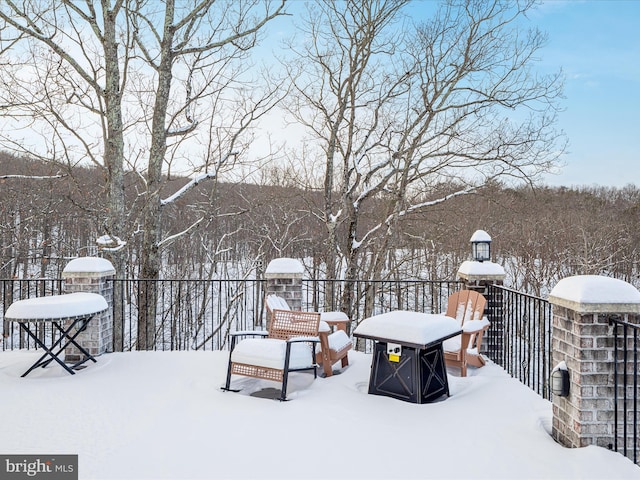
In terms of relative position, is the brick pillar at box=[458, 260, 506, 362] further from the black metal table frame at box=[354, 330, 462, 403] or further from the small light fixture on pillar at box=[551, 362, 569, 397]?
the small light fixture on pillar at box=[551, 362, 569, 397]

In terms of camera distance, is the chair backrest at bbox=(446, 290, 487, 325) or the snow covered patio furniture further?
the chair backrest at bbox=(446, 290, 487, 325)

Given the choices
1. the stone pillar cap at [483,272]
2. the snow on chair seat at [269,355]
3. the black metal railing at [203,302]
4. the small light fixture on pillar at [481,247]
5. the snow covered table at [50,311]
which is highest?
the small light fixture on pillar at [481,247]

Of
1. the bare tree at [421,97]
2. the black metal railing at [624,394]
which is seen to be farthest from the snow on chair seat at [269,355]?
the bare tree at [421,97]

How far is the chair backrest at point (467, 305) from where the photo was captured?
14.6 ft

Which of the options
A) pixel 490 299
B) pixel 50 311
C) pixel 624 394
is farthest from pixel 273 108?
pixel 624 394

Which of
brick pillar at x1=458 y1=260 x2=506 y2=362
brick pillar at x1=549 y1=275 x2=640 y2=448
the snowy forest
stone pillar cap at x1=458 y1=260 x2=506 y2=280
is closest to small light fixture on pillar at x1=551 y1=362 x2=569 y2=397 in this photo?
brick pillar at x1=549 y1=275 x2=640 y2=448

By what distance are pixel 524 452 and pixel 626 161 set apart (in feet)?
A: 56.8

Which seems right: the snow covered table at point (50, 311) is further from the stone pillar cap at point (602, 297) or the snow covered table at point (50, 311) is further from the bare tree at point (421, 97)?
the bare tree at point (421, 97)

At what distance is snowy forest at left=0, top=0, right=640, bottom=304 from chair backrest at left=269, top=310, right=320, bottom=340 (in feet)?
14.3

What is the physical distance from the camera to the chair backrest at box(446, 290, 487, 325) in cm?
446

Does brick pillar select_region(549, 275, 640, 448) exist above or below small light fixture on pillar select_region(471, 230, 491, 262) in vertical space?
below

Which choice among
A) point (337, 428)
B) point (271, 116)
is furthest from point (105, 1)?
point (337, 428)

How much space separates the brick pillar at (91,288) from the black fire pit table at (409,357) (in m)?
3.11

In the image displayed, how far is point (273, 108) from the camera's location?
1015 cm
